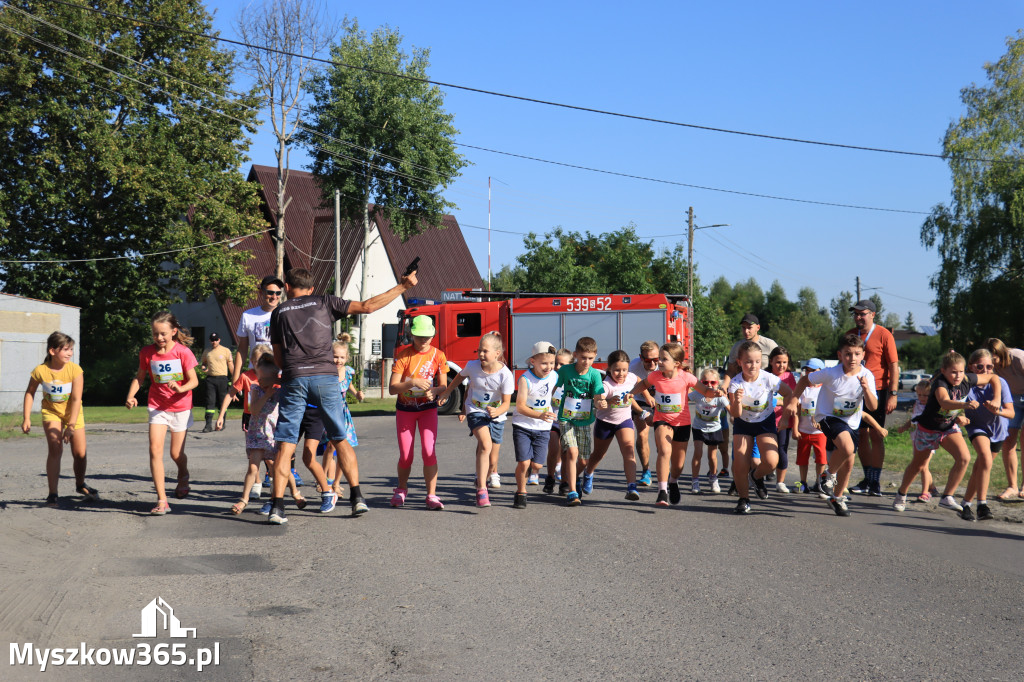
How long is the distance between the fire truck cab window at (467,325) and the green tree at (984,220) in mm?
22604

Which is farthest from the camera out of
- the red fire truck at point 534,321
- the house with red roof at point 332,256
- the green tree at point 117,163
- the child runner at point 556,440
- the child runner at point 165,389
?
the house with red roof at point 332,256

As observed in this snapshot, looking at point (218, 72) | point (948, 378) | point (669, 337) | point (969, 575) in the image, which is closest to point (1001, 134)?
point (669, 337)

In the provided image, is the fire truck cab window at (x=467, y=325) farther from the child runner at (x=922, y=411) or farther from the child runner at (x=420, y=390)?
the child runner at (x=420, y=390)

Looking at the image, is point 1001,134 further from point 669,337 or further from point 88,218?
point 88,218

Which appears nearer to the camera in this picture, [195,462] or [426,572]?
[426,572]

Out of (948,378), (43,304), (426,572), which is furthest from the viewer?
(43,304)

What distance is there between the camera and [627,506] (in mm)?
9336

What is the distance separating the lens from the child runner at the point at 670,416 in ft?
31.1

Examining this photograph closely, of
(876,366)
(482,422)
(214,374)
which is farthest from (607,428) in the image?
(214,374)

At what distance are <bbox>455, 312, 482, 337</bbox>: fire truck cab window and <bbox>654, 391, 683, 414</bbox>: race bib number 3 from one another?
15.5m

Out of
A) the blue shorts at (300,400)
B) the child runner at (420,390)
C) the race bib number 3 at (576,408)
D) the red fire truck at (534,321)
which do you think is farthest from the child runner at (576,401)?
the red fire truck at (534,321)

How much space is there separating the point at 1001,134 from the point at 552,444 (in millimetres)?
34981

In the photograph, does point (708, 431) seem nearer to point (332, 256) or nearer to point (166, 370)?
point (166, 370)

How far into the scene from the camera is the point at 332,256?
50062 mm
